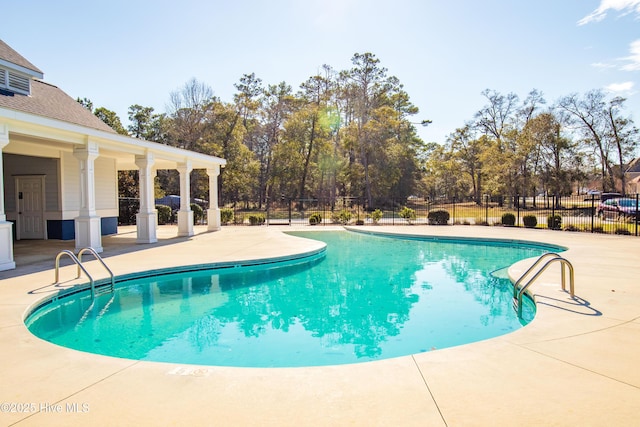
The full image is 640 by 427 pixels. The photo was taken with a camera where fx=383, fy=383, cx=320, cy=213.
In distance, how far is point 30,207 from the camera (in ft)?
44.1

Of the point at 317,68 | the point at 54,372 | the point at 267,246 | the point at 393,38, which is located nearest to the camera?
the point at 54,372

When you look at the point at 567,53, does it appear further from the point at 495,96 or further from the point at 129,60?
the point at 495,96

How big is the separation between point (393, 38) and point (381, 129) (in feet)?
61.7

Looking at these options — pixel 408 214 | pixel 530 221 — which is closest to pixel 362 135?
pixel 408 214

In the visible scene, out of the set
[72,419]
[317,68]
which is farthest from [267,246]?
[317,68]

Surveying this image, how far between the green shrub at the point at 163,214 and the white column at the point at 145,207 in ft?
28.7

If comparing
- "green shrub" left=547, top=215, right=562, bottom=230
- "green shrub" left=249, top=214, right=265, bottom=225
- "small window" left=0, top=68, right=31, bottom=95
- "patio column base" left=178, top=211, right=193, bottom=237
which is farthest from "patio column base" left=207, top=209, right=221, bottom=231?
"green shrub" left=547, top=215, right=562, bottom=230

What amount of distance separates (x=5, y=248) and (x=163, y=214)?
13407 mm

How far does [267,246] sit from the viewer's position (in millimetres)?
11992

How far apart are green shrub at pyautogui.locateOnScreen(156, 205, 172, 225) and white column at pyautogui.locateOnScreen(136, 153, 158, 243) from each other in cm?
876

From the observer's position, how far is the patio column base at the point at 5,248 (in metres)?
7.96

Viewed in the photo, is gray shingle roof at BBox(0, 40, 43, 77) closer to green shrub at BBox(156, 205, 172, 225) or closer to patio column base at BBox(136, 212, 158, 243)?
patio column base at BBox(136, 212, 158, 243)

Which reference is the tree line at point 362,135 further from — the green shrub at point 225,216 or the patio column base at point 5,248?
the patio column base at point 5,248

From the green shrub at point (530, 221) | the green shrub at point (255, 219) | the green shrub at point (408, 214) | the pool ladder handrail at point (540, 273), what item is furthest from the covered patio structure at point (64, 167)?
the green shrub at point (530, 221)
